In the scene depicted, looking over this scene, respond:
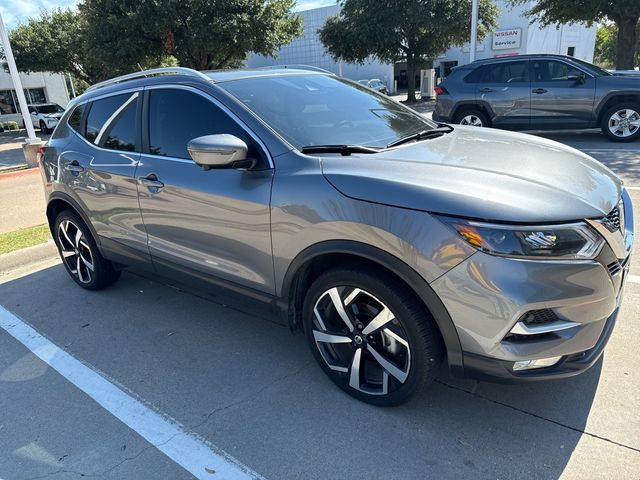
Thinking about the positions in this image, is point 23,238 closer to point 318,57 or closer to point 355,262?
point 355,262

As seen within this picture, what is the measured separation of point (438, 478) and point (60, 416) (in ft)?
6.93

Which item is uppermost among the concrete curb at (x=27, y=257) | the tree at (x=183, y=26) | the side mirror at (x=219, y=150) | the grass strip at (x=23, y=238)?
the tree at (x=183, y=26)

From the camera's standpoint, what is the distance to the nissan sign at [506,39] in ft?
123

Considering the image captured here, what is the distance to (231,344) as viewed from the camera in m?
3.44

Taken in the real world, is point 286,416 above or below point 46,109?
below

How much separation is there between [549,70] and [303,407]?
29.5ft

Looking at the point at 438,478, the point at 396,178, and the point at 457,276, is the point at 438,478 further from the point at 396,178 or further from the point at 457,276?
the point at 396,178

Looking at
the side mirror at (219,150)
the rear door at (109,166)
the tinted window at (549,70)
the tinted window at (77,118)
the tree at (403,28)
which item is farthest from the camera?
the tree at (403,28)

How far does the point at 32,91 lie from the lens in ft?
119

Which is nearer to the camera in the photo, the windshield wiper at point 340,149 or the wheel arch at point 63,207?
the windshield wiper at point 340,149

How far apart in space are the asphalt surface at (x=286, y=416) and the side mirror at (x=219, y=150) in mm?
933

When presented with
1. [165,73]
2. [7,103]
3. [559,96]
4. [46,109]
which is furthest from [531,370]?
[7,103]

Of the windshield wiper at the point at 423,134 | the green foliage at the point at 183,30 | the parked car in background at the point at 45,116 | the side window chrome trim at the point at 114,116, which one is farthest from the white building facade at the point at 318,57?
the windshield wiper at the point at 423,134

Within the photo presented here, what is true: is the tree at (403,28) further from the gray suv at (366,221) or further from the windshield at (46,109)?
the gray suv at (366,221)
